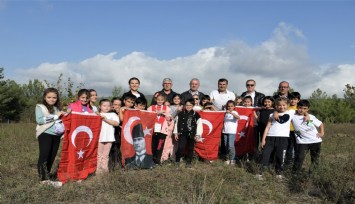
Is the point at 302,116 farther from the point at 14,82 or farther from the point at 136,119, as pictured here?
the point at 14,82

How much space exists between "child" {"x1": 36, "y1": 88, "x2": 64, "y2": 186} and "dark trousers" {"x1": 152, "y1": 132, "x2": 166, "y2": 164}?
2.60m

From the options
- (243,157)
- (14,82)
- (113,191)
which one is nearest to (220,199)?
(113,191)

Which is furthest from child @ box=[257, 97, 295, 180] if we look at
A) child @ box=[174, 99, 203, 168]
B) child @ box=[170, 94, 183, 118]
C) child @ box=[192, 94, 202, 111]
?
child @ box=[170, 94, 183, 118]

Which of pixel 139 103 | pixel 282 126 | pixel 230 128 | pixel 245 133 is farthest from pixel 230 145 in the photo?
pixel 139 103

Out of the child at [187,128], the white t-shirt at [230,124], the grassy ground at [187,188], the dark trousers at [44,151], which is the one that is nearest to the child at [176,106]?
the child at [187,128]

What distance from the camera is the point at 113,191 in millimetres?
6066

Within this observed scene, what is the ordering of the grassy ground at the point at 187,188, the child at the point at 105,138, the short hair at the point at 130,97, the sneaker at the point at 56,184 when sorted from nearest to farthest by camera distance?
the grassy ground at the point at 187,188 < the sneaker at the point at 56,184 < the child at the point at 105,138 < the short hair at the point at 130,97

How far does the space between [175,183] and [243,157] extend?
3.86 metres

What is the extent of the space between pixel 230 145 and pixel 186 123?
157 centimetres

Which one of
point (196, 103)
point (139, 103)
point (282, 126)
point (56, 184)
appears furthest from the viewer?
point (196, 103)

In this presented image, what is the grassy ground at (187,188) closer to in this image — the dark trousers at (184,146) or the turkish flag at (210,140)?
the dark trousers at (184,146)

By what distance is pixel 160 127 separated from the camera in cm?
849

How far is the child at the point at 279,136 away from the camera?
755 centimetres

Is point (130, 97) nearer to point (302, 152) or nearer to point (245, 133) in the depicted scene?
point (245, 133)
